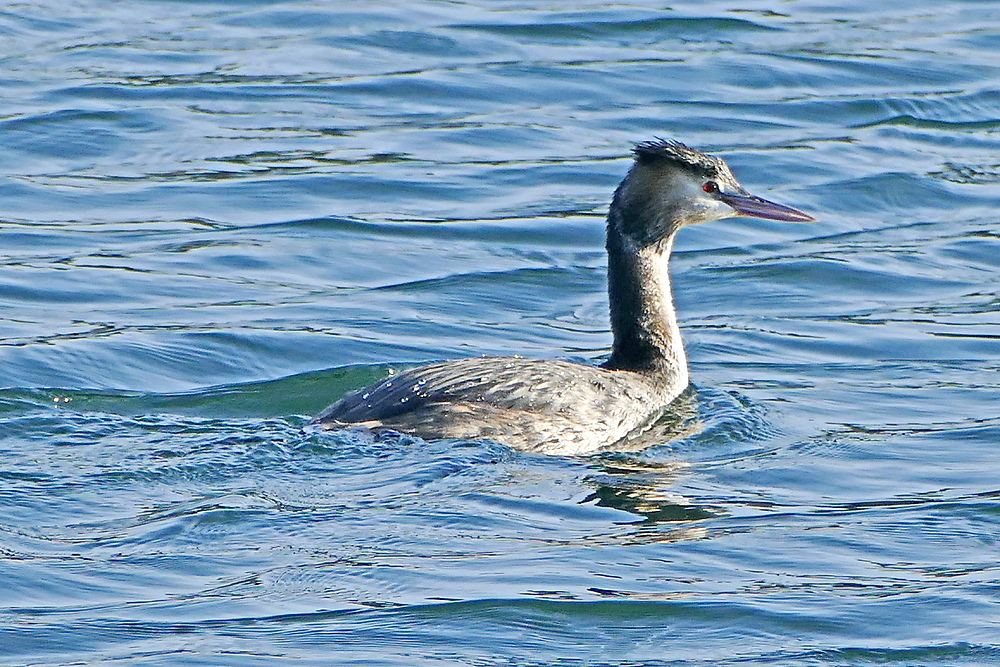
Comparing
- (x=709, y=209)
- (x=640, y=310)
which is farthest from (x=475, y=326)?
(x=709, y=209)

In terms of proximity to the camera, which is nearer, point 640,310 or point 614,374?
point 614,374

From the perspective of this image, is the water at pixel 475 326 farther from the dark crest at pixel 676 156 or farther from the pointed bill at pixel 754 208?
the dark crest at pixel 676 156

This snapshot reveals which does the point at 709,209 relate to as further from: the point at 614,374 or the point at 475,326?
the point at 475,326

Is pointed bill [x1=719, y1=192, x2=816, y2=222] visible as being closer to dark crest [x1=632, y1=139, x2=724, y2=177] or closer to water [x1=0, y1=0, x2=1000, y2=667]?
dark crest [x1=632, y1=139, x2=724, y2=177]

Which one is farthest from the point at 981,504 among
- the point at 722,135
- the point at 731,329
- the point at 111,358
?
the point at 722,135

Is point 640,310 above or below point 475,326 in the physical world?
above

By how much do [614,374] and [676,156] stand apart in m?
1.15

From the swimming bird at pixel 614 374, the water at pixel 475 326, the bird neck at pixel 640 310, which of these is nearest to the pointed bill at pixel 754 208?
the swimming bird at pixel 614 374

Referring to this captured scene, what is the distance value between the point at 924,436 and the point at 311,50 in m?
8.97

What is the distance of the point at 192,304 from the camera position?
11.2 meters

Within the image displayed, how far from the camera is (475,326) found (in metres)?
11.0

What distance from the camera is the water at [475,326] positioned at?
22.2ft

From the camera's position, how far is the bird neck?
970cm

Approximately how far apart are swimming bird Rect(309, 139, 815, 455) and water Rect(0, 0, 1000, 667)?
0.17m
